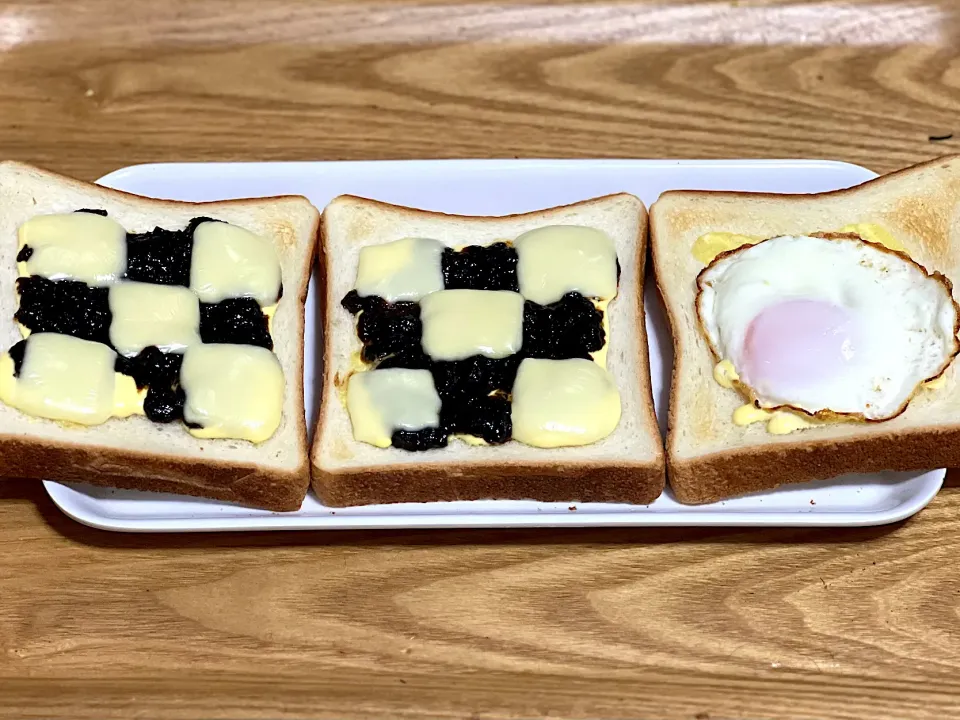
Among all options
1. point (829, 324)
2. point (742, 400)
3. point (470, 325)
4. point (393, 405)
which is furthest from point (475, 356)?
point (829, 324)

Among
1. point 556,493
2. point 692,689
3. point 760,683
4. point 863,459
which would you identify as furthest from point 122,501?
point 863,459

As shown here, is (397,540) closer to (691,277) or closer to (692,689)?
(692,689)

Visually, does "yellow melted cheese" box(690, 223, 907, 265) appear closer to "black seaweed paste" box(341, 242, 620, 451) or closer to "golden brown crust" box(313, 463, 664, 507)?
"black seaweed paste" box(341, 242, 620, 451)

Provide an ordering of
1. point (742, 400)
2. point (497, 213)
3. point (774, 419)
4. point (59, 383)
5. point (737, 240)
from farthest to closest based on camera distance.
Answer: point (497, 213)
point (737, 240)
point (742, 400)
point (774, 419)
point (59, 383)

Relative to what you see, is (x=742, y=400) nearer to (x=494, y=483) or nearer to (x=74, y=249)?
(x=494, y=483)

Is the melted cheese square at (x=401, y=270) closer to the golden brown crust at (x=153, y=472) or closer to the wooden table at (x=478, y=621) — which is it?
the golden brown crust at (x=153, y=472)

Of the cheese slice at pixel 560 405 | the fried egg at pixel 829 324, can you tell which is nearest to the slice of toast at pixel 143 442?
the cheese slice at pixel 560 405
